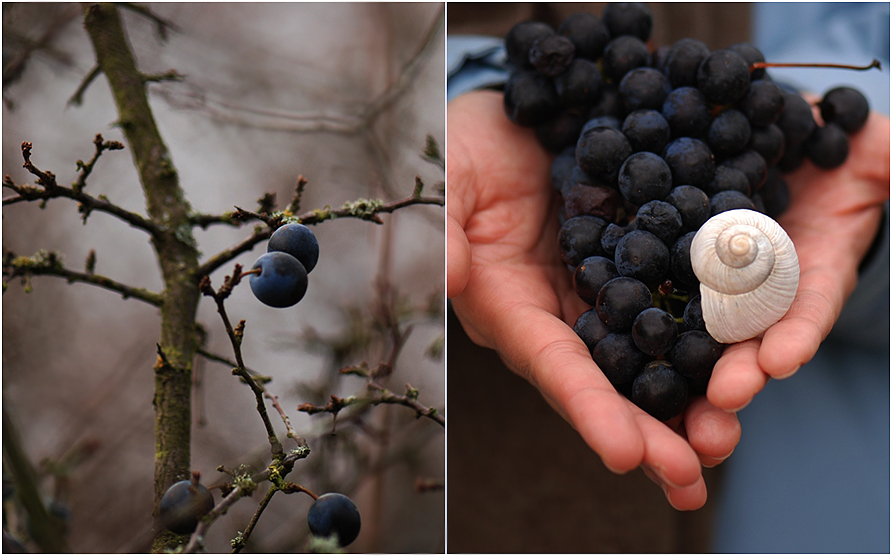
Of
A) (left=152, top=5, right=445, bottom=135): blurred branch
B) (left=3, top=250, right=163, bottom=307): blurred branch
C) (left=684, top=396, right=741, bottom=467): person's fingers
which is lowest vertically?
(left=684, top=396, right=741, bottom=467): person's fingers

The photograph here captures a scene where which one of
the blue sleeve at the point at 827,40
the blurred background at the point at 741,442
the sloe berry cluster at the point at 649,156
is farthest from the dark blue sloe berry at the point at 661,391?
the blue sleeve at the point at 827,40

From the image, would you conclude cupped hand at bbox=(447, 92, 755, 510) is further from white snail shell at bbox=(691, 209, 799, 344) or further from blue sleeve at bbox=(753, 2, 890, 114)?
blue sleeve at bbox=(753, 2, 890, 114)

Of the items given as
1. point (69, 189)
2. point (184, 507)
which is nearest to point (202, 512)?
point (184, 507)

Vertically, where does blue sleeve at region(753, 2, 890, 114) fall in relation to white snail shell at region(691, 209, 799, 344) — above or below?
above

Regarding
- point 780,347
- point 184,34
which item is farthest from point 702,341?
point 184,34

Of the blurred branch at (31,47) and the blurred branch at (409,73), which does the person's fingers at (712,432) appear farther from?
the blurred branch at (31,47)

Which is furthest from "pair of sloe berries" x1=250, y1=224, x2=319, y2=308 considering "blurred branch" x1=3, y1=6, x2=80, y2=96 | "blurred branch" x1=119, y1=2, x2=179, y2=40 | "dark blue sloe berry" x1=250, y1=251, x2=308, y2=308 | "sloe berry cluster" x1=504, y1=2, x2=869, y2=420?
"blurred branch" x1=3, y1=6, x2=80, y2=96
